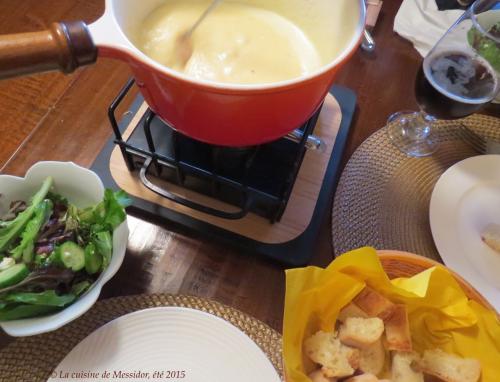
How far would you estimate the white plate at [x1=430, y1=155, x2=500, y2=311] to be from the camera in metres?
0.60

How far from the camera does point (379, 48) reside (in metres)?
0.88

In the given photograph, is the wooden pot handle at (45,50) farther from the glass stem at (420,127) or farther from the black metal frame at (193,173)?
the glass stem at (420,127)

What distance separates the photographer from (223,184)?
0.63m

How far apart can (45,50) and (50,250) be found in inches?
10.3

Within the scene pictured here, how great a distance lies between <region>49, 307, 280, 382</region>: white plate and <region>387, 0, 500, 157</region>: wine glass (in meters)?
0.44

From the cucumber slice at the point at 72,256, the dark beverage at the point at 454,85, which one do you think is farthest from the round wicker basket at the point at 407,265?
the cucumber slice at the point at 72,256

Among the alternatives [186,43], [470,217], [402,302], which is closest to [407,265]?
[402,302]

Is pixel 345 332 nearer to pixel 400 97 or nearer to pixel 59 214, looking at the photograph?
pixel 59 214

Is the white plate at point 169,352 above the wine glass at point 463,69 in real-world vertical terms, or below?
below

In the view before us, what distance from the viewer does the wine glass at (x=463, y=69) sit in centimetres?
64

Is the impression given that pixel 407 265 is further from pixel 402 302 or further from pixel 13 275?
pixel 13 275

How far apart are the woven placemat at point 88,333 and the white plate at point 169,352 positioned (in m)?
0.03

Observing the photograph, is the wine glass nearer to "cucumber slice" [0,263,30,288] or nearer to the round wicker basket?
the round wicker basket

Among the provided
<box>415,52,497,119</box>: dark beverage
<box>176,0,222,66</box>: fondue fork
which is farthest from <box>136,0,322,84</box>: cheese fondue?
<box>415,52,497,119</box>: dark beverage
